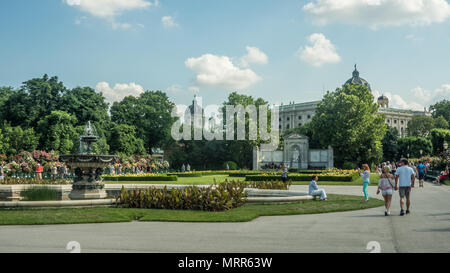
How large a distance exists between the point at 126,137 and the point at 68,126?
10.3 m

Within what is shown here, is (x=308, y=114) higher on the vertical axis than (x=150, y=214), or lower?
higher

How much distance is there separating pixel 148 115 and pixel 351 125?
31.3 meters

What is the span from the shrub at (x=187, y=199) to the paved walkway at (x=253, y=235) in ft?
7.18

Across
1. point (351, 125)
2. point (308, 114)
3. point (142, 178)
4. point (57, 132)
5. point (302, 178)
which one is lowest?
point (142, 178)

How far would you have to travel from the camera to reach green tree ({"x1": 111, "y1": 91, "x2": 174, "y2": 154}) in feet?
216

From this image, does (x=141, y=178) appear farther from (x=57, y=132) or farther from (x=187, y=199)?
(x=187, y=199)

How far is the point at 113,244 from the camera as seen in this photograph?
26.7 feet

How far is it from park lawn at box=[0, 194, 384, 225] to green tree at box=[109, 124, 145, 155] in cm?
4517

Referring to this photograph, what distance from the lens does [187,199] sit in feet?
47.0

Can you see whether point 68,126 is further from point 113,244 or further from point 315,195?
point 113,244

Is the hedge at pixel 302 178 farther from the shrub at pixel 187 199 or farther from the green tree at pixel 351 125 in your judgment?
the green tree at pixel 351 125

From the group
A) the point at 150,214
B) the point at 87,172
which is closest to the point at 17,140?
the point at 87,172

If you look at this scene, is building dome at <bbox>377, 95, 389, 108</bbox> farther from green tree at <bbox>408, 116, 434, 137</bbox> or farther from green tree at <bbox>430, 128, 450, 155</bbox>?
green tree at <bbox>430, 128, 450, 155</bbox>

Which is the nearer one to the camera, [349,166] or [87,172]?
[87,172]
